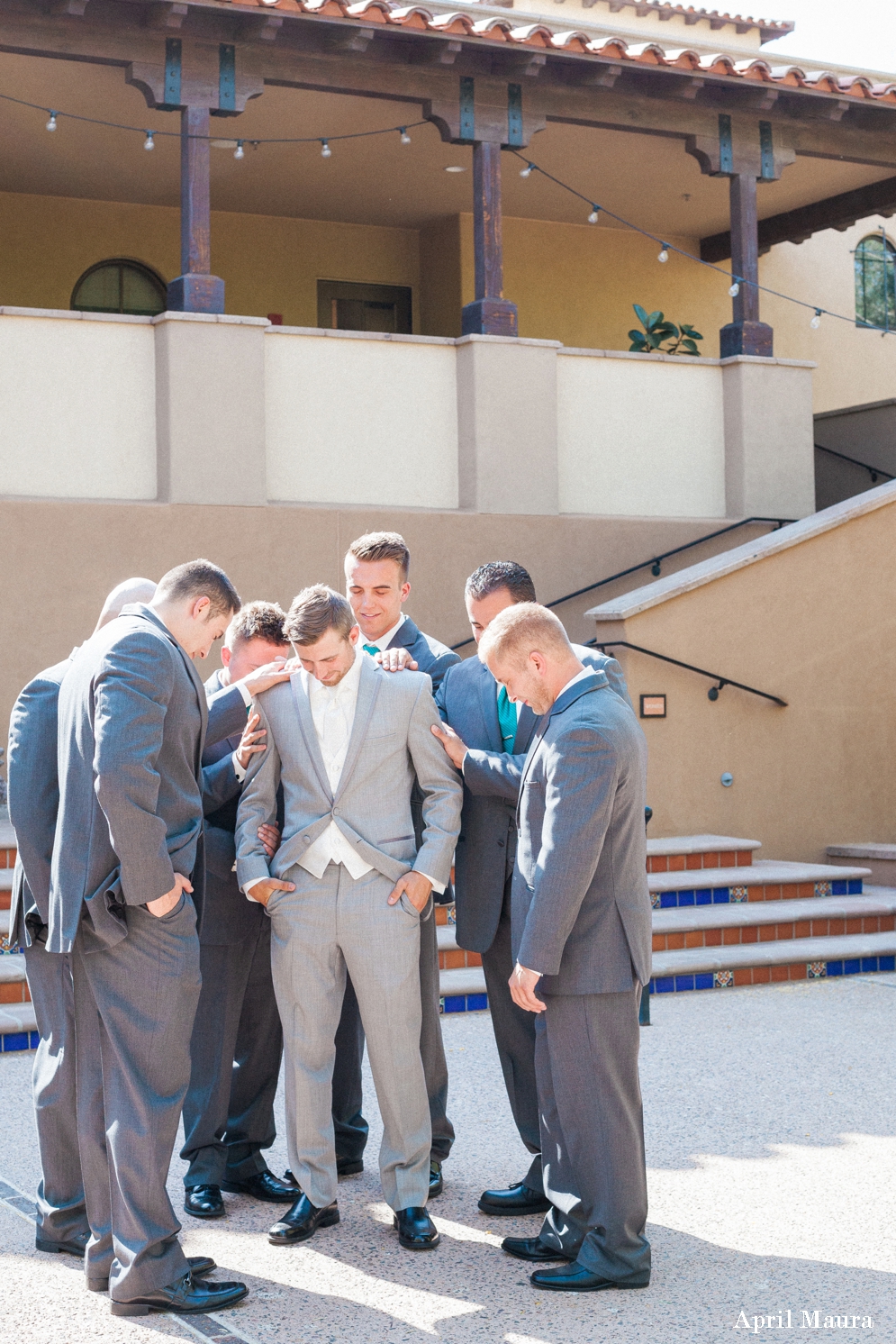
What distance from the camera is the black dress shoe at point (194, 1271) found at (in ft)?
12.0

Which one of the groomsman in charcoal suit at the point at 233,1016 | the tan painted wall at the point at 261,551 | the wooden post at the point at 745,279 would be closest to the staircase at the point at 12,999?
the groomsman in charcoal suit at the point at 233,1016

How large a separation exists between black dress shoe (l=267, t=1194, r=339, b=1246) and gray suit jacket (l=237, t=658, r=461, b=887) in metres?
0.88

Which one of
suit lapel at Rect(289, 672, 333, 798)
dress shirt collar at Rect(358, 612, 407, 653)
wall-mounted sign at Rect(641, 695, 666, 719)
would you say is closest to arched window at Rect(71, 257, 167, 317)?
wall-mounted sign at Rect(641, 695, 666, 719)

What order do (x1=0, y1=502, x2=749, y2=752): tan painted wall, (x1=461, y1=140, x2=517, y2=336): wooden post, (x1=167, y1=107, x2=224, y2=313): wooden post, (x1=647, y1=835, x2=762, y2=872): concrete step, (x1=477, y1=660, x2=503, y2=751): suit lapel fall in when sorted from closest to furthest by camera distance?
(x1=477, y1=660, x2=503, y2=751): suit lapel → (x1=647, y1=835, x2=762, y2=872): concrete step → (x1=0, y1=502, x2=749, y2=752): tan painted wall → (x1=167, y1=107, x2=224, y2=313): wooden post → (x1=461, y1=140, x2=517, y2=336): wooden post

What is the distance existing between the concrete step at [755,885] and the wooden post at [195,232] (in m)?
4.29

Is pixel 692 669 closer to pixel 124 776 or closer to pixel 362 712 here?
pixel 362 712

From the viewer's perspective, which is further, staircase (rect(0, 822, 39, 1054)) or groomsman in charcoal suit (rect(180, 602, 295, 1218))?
staircase (rect(0, 822, 39, 1054))

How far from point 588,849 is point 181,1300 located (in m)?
1.43

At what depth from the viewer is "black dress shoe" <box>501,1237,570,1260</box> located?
384 cm

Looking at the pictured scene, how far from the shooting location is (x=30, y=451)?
866 centimetres

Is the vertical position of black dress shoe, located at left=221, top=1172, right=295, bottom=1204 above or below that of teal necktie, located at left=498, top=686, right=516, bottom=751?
below

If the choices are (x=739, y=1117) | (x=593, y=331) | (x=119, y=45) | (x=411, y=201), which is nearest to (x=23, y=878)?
(x=739, y=1117)

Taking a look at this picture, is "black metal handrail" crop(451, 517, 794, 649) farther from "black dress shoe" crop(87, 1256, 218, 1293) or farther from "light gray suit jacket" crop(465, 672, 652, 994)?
"black dress shoe" crop(87, 1256, 218, 1293)

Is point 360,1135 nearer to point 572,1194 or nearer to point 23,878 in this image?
point 572,1194
